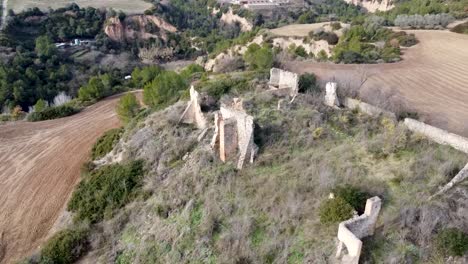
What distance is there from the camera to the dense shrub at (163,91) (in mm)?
29500

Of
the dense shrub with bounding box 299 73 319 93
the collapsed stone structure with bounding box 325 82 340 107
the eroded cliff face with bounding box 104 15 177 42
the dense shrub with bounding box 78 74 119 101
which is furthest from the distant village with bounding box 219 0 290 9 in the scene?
the collapsed stone structure with bounding box 325 82 340 107

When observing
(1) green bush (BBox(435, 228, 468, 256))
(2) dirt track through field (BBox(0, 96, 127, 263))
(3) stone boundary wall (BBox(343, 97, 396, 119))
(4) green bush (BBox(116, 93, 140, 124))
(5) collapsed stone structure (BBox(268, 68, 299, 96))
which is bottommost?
(2) dirt track through field (BBox(0, 96, 127, 263))

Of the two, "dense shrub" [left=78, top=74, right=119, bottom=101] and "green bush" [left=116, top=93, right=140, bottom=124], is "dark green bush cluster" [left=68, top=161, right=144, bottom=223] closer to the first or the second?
"green bush" [left=116, top=93, right=140, bottom=124]

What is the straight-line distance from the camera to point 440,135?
1706 centimetres

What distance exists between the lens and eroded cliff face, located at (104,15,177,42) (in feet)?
236

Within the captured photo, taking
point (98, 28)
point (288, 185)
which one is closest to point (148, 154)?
point (288, 185)

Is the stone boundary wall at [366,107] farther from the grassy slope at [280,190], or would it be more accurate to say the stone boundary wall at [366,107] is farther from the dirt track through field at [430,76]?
the dirt track through field at [430,76]

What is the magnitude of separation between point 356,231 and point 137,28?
72156 mm

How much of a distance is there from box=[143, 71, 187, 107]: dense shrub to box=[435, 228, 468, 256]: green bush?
2079cm

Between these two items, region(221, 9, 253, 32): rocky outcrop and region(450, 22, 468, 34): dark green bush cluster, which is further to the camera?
region(221, 9, 253, 32): rocky outcrop

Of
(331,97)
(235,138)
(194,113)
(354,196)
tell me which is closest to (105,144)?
(194,113)

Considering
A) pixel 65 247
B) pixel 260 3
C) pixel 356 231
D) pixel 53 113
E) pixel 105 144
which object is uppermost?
pixel 260 3

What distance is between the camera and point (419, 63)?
34.1m

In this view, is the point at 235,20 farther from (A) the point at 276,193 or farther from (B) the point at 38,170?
(A) the point at 276,193
